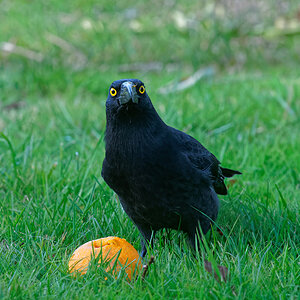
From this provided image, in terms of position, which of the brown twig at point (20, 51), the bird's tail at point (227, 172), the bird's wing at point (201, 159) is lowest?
the bird's tail at point (227, 172)

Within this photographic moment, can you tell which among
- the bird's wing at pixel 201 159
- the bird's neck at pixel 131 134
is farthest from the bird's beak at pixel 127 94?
the bird's wing at pixel 201 159

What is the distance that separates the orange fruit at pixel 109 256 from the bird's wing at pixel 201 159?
2.21 ft

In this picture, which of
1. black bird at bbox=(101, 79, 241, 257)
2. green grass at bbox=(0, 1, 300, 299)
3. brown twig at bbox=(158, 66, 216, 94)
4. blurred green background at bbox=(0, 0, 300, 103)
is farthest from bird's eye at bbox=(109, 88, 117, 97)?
blurred green background at bbox=(0, 0, 300, 103)

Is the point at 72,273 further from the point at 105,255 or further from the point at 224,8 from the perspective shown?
the point at 224,8

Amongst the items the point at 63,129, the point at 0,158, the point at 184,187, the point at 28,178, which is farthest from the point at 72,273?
the point at 63,129

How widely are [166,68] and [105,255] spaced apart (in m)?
4.98

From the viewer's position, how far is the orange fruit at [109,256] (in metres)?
2.38

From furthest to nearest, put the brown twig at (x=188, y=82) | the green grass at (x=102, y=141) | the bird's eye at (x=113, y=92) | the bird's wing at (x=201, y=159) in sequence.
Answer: the brown twig at (x=188, y=82), the bird's wing at (x=201, y=159), the bird's eye at (x=113, y=92), the green grass at (x=102, y=141)

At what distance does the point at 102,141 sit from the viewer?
4387 millimetres

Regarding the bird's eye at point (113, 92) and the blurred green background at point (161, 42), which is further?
the blurred green background at point (161, 42)

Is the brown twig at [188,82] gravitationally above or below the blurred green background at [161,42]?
below

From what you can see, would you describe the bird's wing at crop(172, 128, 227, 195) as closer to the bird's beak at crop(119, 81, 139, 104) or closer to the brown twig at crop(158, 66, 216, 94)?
the bird's beak at crop(119, 81, 139, 104)

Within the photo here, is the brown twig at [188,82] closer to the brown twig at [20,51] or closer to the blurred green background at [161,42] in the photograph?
the blurred green background at [161,42]

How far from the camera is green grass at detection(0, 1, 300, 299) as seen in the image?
91.8 inches
